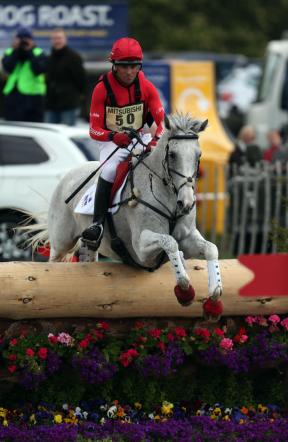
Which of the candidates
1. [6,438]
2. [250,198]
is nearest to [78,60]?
[250,198]

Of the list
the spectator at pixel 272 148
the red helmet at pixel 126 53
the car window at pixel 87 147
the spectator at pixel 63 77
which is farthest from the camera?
the spectator at pixel 272 148

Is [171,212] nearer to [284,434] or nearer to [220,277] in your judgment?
[220,277]

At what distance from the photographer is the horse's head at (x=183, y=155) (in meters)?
8.73

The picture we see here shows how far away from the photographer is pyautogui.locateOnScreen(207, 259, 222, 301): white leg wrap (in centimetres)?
869

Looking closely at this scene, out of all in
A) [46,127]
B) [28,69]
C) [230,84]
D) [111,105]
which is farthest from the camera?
[230,84]

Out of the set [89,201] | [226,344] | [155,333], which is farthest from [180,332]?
[89,201]

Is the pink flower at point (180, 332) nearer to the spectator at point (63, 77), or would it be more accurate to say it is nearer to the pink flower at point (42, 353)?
the pink flower at point (42, 353)

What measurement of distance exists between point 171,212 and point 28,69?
7.85m

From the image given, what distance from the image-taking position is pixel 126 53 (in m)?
9.34

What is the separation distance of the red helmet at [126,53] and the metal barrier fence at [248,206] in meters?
7.23

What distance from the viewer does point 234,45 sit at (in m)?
50.0

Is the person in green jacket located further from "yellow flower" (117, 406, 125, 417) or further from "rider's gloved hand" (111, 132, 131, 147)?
"yellow flower" (117, 406, 125, 417)

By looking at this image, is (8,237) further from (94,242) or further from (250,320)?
(250,320)

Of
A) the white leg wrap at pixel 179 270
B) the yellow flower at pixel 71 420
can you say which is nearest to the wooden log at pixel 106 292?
the white leg wrap at pixel 179 270
